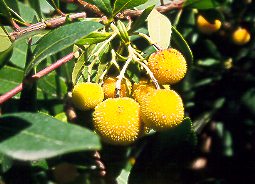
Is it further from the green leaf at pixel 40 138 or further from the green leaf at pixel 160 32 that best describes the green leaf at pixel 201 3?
the green leaf at pixel 40 138

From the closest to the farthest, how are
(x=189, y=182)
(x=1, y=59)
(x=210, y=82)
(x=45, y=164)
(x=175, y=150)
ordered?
1. (x=1, y=59)
2. (x=175, y=150)
3. (x=45, y=164)
4. (x=189, y=182)
5. (x=210, y=82)

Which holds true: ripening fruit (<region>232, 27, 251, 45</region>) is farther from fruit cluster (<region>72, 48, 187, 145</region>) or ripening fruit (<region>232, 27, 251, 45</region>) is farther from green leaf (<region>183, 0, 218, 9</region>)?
fruit cluster (<region>72, 48, 187, 145</region>)

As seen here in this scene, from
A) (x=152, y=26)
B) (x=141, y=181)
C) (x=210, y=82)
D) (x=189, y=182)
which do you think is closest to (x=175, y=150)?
(x=141, y=181)

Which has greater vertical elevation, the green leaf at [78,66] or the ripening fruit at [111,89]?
the green leaf at [78,66]

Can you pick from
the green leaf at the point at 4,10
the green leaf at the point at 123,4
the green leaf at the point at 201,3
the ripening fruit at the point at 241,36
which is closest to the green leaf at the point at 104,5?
the green leaf at the point at 123,4

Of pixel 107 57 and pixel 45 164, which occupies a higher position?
pixel 107 57

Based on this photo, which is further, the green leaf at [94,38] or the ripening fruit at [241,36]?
the ripening fruit at [241,36]

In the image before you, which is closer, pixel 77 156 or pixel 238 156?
pixel 77 156

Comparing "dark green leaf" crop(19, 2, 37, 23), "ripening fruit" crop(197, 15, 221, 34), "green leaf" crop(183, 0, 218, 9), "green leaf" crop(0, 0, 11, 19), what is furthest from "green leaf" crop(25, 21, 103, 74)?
"ripening fruit" crop(197, 15, 221, 34)

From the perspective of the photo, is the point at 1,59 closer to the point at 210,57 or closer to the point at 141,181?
the point at 141,181
